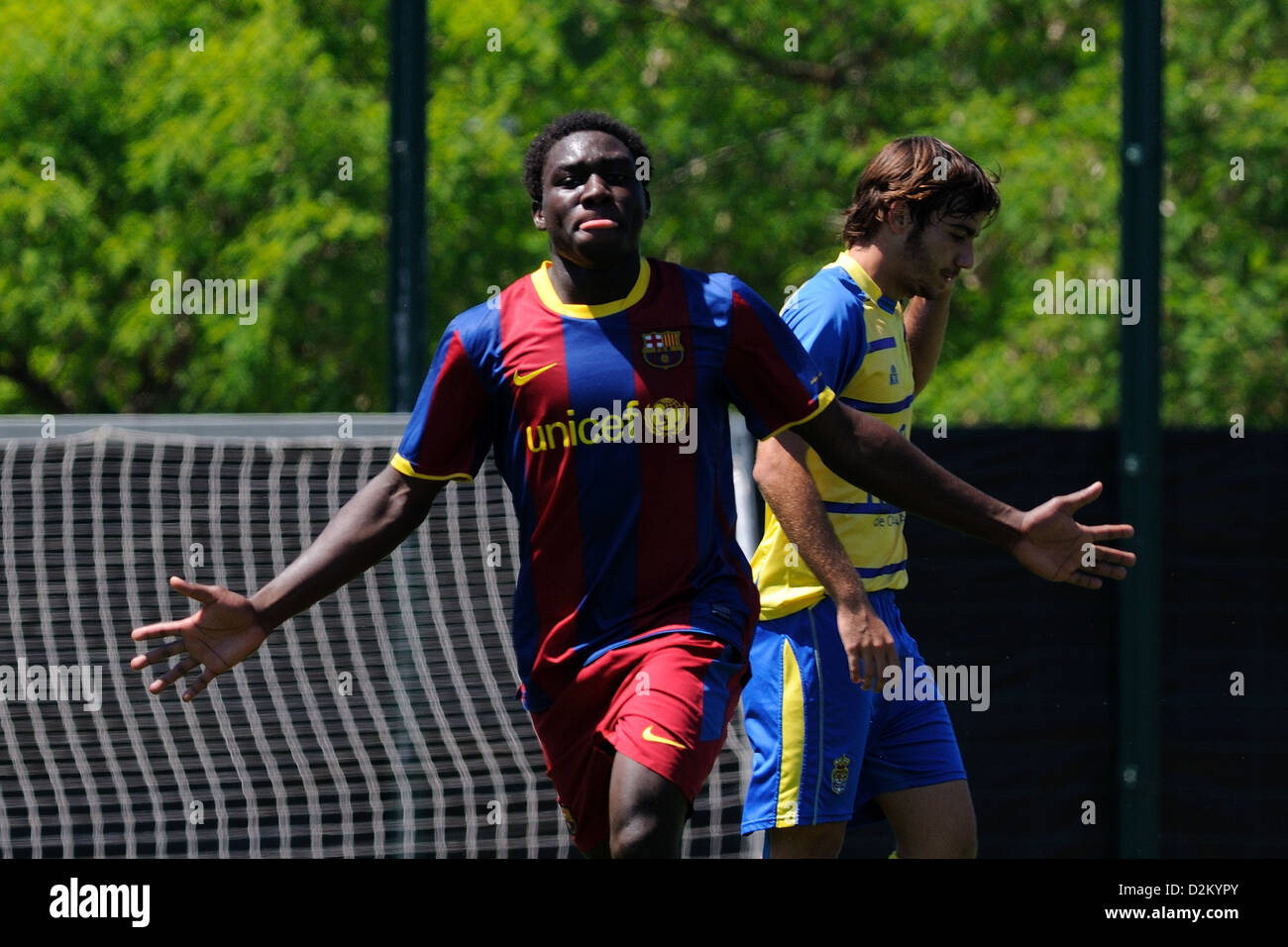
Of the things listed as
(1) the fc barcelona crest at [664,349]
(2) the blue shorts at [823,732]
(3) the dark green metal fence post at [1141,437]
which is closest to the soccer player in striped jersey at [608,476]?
(1) the fc barcelona crest at [664,349]

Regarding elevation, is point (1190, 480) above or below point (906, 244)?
below

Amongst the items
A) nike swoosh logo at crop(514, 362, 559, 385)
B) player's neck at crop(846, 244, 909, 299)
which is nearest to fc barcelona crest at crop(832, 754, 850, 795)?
A: player's neck at crop(846, 244, 909, 299)

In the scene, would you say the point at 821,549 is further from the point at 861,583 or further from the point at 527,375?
the point at 527,375

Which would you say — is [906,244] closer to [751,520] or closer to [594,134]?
[594,134]

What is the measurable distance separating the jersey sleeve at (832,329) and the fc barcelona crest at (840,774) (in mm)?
908

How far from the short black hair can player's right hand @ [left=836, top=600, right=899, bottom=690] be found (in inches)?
43.0

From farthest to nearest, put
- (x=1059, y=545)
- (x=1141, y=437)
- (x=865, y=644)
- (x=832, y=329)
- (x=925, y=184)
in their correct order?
(x=1141, y=437)
(x=925, y=184)
(x=832, y=329)
(x=865, y=644)
(x=1059, y=545)

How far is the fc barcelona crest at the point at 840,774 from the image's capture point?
4.40m

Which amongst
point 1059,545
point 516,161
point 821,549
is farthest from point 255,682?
point 516,161

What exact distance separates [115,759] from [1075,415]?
10.9 m

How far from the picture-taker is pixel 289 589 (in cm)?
376

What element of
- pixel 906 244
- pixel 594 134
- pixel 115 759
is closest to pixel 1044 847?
pixel 906 244

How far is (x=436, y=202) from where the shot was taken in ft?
53.7

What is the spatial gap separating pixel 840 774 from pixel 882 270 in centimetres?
128
